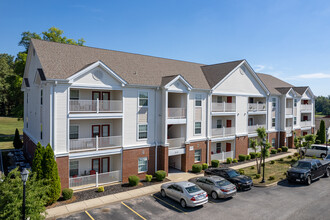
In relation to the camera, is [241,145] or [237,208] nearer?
[237,208]

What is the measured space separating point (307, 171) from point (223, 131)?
9.68 m

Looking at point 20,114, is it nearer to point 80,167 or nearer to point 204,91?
point 80,167

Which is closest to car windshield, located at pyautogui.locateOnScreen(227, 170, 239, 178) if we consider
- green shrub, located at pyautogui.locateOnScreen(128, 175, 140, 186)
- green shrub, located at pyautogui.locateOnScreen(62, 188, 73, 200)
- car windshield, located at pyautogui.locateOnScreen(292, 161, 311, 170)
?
car windshield, located at pyautogui.locateOnScreen(292, 161, 311, 170)

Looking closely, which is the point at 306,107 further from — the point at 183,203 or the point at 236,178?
the point at 183,203

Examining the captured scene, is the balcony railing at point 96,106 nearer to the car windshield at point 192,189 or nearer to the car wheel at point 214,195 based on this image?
the car windshield at point 192,189

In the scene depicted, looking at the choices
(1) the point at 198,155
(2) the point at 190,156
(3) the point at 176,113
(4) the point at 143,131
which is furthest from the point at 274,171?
(4) the point at 143,131

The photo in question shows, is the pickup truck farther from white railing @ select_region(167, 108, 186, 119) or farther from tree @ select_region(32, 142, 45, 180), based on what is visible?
tree @ select_region(32, 142, 45, 180)

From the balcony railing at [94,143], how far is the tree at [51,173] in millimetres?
2295

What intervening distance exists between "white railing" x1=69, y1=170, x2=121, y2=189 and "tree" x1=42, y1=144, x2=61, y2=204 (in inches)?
75.8

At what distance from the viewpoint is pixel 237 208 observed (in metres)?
15.6

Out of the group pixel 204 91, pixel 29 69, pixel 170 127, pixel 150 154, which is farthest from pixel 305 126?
pixel 29 69

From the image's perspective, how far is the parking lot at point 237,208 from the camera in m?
14.5

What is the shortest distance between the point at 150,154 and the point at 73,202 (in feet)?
26.5

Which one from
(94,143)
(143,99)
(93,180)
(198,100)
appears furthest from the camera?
(198,100)
